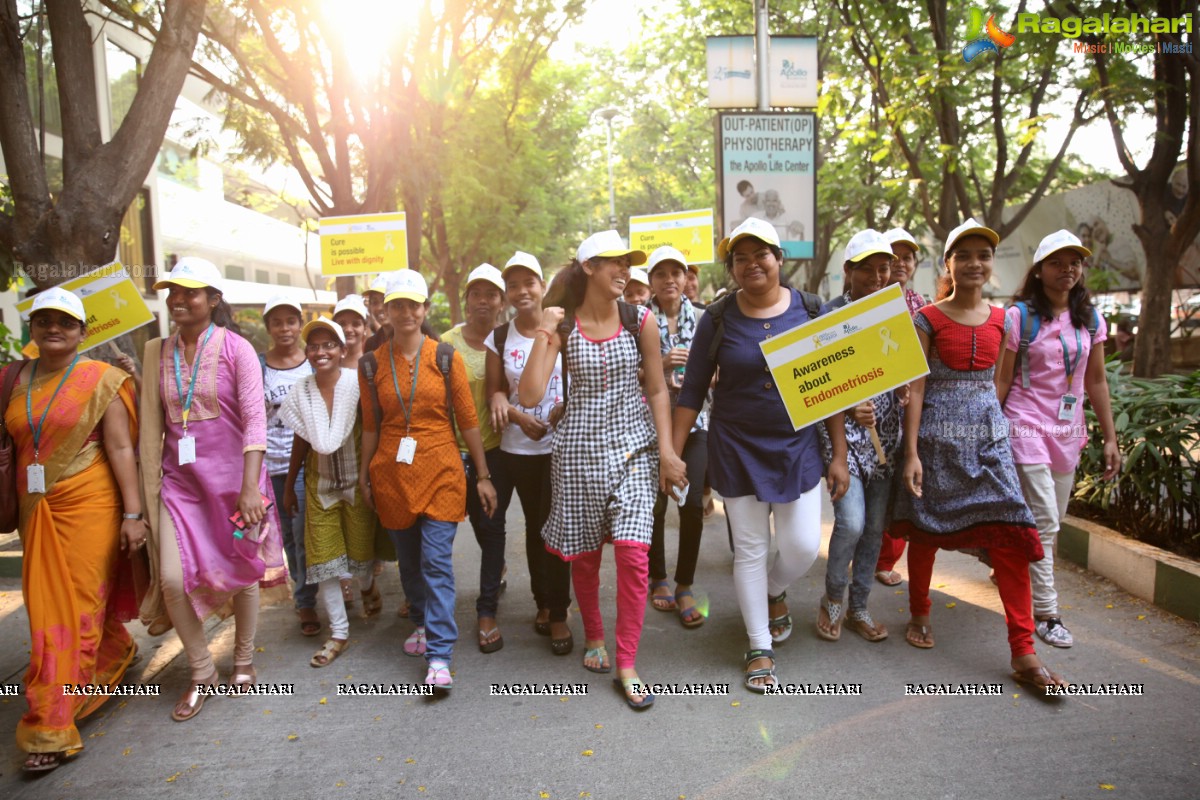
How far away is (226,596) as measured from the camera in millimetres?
Result: 3686

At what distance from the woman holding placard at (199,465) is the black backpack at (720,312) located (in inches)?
78.5

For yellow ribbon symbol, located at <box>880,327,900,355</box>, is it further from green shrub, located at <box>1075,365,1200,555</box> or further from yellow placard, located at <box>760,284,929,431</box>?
green shrub, located at <box>1075,365,1200,555</box>

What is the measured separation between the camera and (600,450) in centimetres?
363

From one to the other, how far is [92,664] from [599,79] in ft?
75.1

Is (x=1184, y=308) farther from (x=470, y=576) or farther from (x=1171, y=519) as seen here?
(x=470, y=576)

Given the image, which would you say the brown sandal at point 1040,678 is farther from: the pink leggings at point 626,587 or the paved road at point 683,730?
the pink leggings at point 626,587

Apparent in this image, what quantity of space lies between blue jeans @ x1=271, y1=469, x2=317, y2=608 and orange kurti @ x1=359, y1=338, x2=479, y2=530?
2.48 ft

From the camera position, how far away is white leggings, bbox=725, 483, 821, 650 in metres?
3.61

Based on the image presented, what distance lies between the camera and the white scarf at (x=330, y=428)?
13.4 ft

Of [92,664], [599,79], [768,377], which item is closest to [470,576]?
[92,664]

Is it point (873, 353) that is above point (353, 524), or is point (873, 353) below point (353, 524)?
above

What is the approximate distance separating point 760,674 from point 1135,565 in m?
2.36

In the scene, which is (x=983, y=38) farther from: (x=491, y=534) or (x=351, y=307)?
(x=491, y=534)

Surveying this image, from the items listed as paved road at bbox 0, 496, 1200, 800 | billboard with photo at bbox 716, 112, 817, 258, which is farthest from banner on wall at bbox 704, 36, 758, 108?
paved road at bbox 0, 496, 1200, 800
